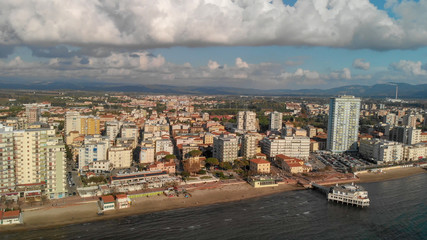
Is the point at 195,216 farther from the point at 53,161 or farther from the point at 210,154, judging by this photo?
the point at 210,154

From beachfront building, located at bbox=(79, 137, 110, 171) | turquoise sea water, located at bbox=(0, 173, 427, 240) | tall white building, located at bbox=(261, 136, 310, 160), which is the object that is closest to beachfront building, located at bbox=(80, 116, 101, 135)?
beachfront building, located at bbox=(79, 137, 110, 171)

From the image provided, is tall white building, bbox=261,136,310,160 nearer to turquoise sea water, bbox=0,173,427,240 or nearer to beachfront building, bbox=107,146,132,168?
turquoise sea water, bbox=0,173,427,240

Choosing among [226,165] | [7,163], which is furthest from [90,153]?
[226,165]

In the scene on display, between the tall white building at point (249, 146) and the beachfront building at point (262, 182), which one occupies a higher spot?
the tall white building at point (249, 146)

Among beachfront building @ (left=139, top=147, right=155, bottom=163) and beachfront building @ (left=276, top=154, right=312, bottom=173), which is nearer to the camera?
beachfront building @ (left=276, top=154, right=312, bottom=173)

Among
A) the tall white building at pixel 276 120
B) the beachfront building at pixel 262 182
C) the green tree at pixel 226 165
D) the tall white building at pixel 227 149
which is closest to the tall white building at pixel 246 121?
the tall white building at pixel 276 120

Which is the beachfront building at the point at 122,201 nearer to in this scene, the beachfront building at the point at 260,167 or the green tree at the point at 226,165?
the green tree at the point at 226,165
